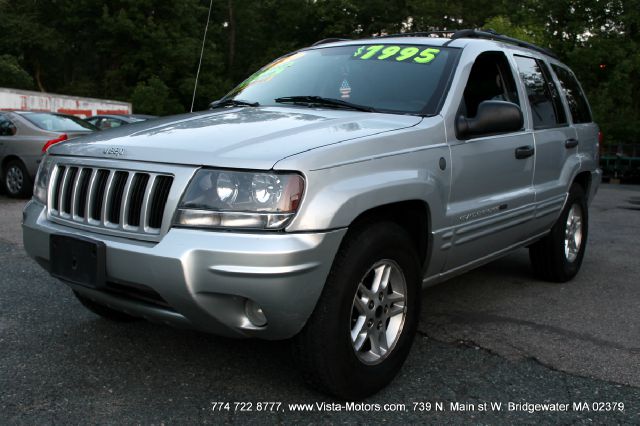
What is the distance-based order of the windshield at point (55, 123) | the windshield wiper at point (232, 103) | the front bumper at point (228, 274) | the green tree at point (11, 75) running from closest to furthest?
1. the front bumper at point (228, 274)
2. the windshield wiper at point (232, 103)
3. the windshield at point (55, 123)
4. the green tree at point (11, 75)

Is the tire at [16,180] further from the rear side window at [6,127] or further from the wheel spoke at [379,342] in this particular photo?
the wheel spoke at [379,342]

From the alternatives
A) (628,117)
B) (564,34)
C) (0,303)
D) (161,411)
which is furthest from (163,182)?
(564,34)

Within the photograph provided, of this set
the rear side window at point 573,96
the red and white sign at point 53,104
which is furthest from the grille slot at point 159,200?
the red and white sign at point 53,104

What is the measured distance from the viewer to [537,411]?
113 inches

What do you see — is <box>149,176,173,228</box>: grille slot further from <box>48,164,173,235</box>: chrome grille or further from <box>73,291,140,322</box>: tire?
<box>73,291,140,322</box>: tire

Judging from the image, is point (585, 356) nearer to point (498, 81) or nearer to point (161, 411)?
point (498, 81)

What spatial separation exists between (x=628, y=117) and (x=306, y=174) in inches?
1063

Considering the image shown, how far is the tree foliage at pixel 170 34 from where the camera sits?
143 feet

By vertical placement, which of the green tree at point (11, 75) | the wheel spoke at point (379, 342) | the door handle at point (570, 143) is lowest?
the wheel spoke at point (379, 342)

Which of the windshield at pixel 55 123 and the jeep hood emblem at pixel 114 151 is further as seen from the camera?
the windshield at pixel 55 123

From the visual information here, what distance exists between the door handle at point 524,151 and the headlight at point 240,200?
1974mm

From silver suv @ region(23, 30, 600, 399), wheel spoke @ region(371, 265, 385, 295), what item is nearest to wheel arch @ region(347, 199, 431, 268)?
silver suv @ region(23, 30, 600, 399)

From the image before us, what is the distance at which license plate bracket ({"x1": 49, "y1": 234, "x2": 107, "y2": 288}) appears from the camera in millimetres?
2719

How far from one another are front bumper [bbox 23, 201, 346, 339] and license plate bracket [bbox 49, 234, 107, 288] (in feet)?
0.13
